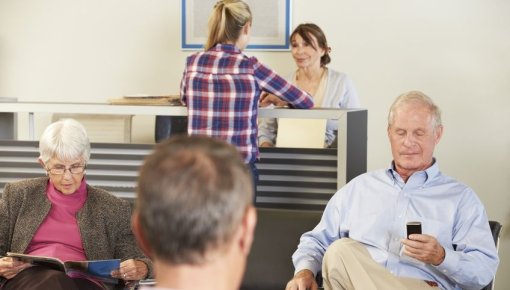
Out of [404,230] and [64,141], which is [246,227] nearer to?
[404,230]

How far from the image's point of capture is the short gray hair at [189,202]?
1.12 metres

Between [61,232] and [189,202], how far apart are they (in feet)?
6.71

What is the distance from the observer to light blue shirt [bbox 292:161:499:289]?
279cm

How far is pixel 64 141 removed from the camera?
3039mm

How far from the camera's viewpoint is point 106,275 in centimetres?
284

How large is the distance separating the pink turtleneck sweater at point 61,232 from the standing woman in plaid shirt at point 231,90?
71cm

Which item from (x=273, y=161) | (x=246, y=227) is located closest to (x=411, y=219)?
(x=273, y=161)

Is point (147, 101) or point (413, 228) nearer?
point (413, 228)

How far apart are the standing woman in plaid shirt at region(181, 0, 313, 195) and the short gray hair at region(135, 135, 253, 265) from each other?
7.91ft

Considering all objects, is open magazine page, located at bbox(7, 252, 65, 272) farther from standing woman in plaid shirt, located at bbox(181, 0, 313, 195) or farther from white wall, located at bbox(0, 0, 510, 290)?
white wall, located at bbox(0, 0, 510, 290)

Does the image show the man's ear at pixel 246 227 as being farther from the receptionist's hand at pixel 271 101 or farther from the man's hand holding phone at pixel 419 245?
the receptionist's hand at pixel 271 101

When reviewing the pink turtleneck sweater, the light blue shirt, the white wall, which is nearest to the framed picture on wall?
the white wall

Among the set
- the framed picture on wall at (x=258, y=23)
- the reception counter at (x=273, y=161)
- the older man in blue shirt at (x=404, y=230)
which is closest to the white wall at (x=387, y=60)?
the framed picture on wall at (x=258, y=23)

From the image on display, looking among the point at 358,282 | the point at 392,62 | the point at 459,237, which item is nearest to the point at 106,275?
the point at 358,282
